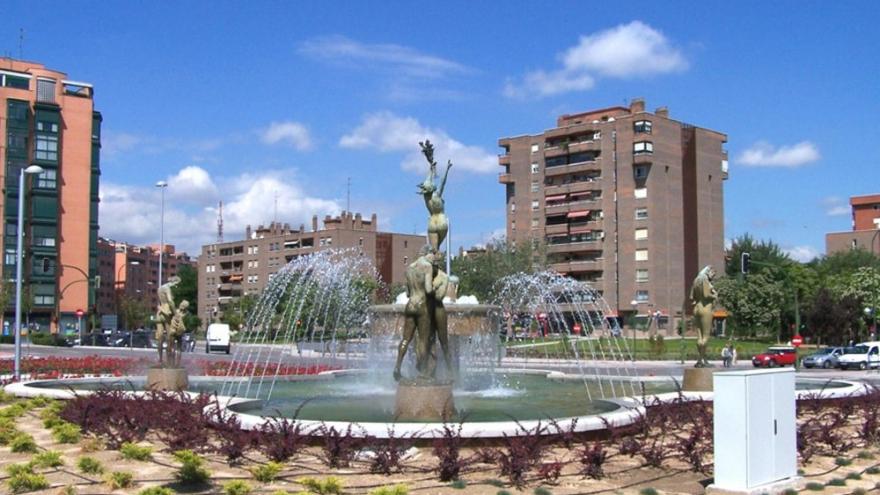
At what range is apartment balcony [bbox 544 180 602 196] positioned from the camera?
86.1 m

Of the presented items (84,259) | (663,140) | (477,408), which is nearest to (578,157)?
(663,140)

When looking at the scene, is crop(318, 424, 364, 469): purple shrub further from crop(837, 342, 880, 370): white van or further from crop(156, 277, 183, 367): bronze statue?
crop(837, 342, 880, 370): white van

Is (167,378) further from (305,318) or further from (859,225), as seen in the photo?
(859,225)

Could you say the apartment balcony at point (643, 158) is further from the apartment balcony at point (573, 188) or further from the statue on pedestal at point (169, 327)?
the statue on pedestal at point (169, 327)

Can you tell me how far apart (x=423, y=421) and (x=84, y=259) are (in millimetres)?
74600

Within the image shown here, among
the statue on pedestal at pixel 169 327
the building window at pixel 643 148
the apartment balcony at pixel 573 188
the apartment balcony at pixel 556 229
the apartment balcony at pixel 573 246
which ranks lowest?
the statue on pedestal at pixel 169 327

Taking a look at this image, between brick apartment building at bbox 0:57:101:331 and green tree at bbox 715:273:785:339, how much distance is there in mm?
50267

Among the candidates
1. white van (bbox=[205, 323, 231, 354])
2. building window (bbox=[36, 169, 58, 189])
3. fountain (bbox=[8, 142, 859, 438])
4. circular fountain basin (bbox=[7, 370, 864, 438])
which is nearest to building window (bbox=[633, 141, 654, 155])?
white van (bbox=[205, 323, 231, 354])

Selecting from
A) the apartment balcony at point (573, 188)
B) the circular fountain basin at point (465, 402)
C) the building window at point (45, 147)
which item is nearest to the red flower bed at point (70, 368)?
the circular fountain basin at point (465, 402)

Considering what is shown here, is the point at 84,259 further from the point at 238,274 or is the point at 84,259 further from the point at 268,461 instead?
the point at 268,461

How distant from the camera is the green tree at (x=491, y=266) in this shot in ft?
249

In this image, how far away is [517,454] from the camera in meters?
9.68

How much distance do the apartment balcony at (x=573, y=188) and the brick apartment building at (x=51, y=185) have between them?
39581 millimetres

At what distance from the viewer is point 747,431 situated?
9.15m
